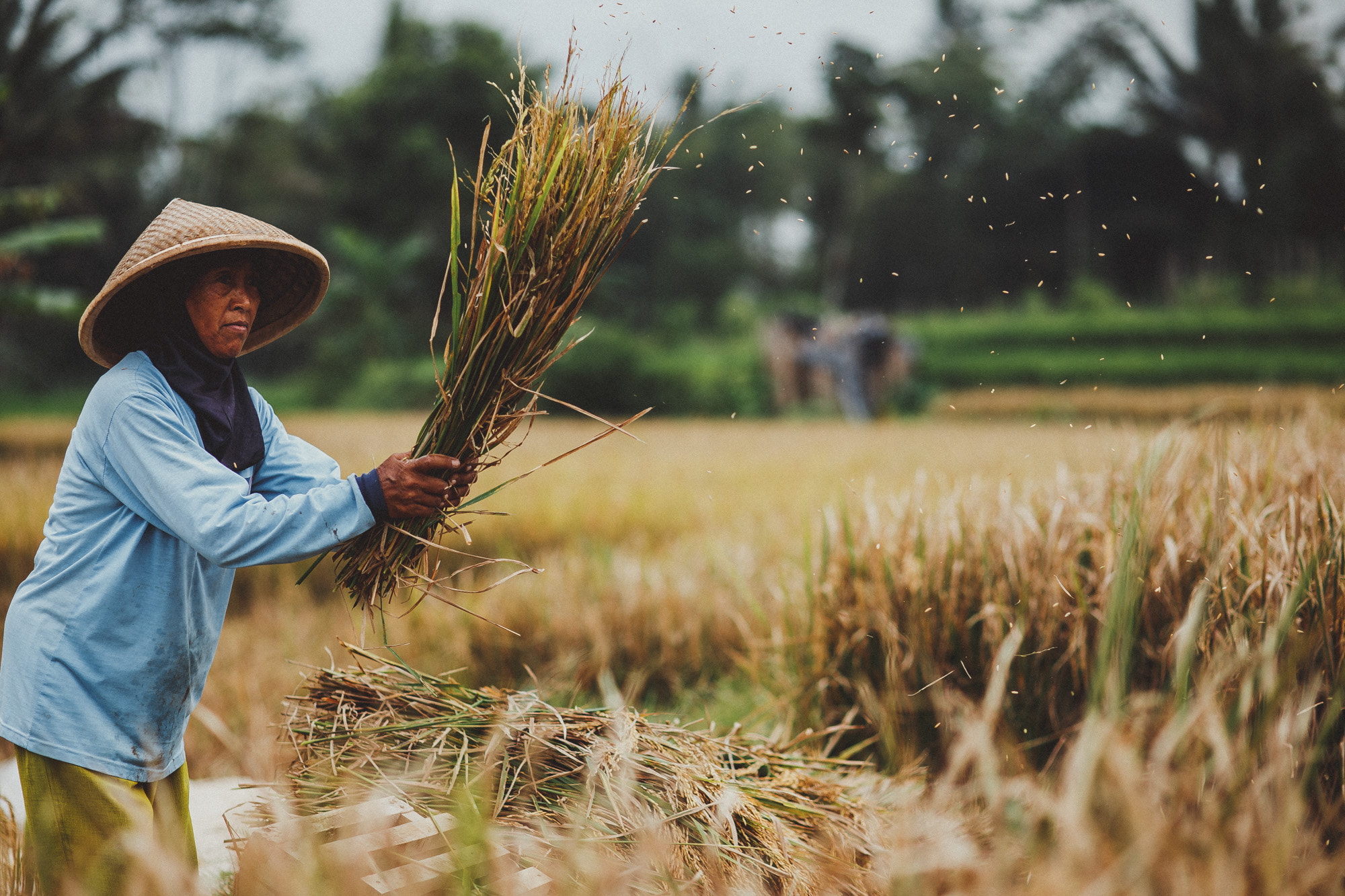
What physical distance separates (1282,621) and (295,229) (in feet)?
89.4

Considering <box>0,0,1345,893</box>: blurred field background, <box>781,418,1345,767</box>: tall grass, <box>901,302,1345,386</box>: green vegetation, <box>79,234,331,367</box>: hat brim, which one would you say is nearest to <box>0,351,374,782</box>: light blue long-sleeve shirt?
<box>79,234,331,367</box>: hat brim

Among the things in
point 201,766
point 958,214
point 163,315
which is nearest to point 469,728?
point 163,315

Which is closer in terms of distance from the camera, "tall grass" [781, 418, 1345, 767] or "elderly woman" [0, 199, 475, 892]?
"elderly woman" [0, 199, 475, 892]

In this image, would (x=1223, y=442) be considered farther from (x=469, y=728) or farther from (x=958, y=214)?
(x=958, y=214)

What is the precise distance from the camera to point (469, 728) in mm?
1436

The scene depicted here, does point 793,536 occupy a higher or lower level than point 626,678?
higher

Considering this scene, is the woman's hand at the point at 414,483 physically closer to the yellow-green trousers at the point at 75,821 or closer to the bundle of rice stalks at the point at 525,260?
the bundle of rice stalks at the point at 525,260

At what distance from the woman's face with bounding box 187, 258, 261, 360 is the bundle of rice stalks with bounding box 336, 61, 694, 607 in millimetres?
315

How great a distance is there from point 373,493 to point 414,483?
0.20 feet

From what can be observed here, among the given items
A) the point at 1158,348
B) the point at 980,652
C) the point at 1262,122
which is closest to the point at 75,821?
the point at 980,652

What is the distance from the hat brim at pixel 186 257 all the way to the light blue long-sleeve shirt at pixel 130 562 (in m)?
0.11

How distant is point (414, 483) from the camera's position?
4.18ft

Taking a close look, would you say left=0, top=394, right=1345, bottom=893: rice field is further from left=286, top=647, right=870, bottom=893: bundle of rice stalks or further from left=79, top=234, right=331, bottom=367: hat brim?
left=79, top=234, right=331, bottom=367: hat brim

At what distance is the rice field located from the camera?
0.77 meters
